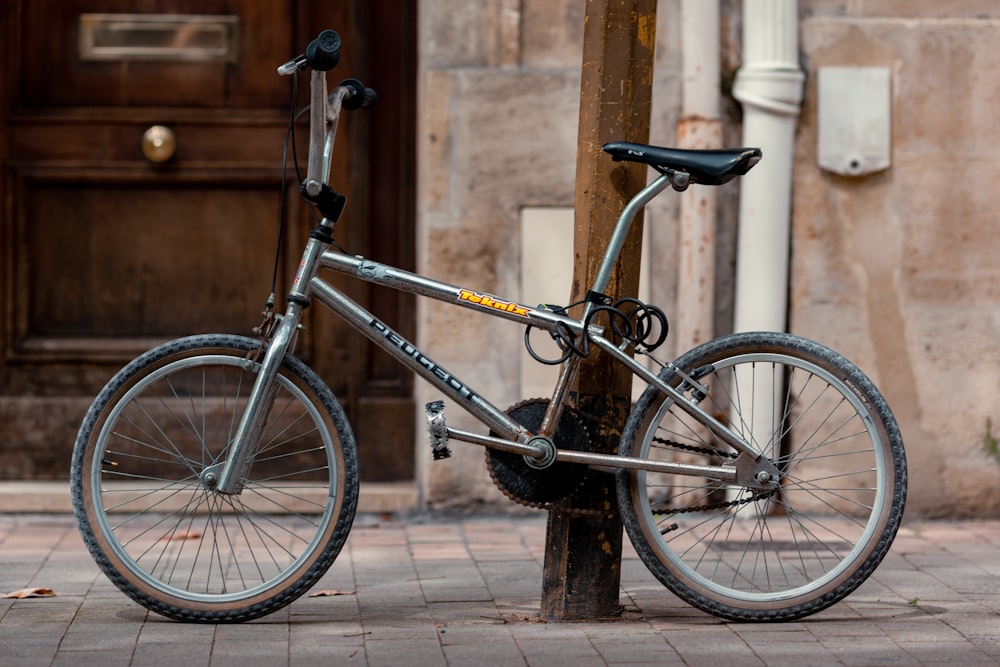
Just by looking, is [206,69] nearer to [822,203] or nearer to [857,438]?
[822,203]

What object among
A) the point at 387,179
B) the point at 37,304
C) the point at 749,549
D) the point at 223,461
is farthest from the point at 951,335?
the point at 37,304

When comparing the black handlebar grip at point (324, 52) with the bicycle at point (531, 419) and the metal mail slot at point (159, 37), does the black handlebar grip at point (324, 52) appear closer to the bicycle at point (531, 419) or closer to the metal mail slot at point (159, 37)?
the bicycle at point (531, 419)

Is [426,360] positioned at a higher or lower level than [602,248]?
lower

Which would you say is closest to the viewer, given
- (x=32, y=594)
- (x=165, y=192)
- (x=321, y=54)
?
(x=321, y=54)

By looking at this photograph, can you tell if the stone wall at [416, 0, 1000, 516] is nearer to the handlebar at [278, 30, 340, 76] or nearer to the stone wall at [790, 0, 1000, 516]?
the stone wall at [790, 0, 1000, 516]

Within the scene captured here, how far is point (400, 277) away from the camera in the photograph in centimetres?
390

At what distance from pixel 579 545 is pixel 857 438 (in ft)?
6.95

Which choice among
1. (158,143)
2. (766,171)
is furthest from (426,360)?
(158,143)

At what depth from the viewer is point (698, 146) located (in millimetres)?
5625

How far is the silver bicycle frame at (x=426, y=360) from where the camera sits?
3877mm

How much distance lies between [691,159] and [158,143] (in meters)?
2.74

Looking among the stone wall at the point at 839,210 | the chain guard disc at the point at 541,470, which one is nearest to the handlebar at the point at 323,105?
the chain guard disc at the point at 541,470

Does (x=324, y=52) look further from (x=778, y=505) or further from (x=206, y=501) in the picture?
(x=778, y=505)

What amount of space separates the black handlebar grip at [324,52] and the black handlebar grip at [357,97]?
170 millimetres
